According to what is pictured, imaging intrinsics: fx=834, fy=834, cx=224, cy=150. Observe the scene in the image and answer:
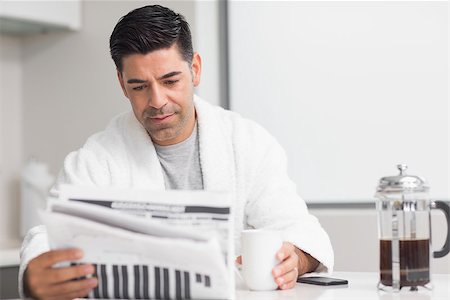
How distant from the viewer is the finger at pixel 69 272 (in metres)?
1.43

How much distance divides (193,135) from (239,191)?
0.67 feet

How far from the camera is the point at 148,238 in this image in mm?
1338

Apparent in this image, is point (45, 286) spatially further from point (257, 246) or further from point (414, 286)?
point (414, 286)

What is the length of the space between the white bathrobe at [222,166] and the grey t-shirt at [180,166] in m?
0.06

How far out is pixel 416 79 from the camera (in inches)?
122

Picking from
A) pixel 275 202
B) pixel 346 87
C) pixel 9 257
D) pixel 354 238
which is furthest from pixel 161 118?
pixel 9 257

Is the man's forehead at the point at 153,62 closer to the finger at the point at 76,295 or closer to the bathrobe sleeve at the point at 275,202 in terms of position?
the bathrobe sleeve at the point at 275,202

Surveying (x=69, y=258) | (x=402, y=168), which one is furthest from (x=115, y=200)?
(x=402, y=168)

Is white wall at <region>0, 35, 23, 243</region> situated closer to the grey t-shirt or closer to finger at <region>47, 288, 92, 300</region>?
the grey t-shirt

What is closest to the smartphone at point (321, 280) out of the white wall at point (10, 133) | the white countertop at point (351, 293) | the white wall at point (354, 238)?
the white countertop at point (351, 293)

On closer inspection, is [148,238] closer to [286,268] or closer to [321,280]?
[286,268]

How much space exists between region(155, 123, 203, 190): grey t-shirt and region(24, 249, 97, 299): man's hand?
79 centimetres

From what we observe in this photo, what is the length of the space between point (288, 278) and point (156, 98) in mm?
588

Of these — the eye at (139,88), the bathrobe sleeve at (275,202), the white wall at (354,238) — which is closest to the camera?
the bathrobe sleeve at (275,202)
